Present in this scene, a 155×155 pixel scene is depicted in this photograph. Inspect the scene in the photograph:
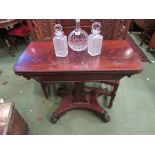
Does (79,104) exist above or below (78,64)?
below

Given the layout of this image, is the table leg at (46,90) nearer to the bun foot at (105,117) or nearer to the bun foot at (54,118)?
the bun foot at (54,118)

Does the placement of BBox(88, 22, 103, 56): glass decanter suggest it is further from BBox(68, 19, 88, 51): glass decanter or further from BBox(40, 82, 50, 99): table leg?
BBox(40, 82, 50, 99): table leg

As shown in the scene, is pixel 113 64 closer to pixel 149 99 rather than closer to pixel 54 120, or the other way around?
pixel 54 120

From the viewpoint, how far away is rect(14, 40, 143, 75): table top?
1.27 metres

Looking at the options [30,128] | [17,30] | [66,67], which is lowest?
[30,128]

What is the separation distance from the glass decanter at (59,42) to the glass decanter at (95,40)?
22 centimetres

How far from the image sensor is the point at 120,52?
57.1 inches

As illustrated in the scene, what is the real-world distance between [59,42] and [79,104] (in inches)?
35.2

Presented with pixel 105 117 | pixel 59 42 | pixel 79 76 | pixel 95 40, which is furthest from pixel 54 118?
pixel 95 40

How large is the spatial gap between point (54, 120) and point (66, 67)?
838 millimetres

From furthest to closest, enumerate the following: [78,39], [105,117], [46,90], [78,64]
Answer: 1. [46,90]
2. [105,117]
3. [78,39]
4. [78,64]

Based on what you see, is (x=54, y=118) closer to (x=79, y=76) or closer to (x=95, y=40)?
(x=79, y=76)

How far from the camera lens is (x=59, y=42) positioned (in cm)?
133
